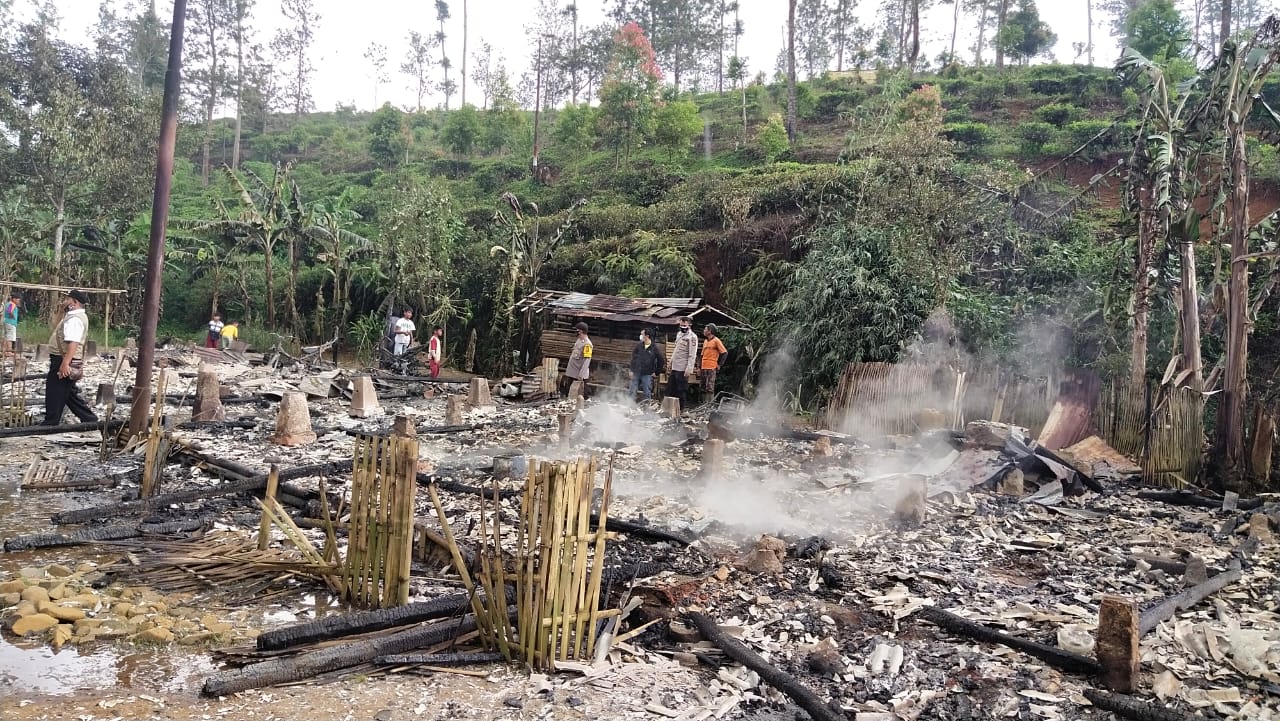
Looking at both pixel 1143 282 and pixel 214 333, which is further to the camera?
pixel 214 333

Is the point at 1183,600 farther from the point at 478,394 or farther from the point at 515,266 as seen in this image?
the point at 515,266

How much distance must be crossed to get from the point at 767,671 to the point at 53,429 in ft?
28.7

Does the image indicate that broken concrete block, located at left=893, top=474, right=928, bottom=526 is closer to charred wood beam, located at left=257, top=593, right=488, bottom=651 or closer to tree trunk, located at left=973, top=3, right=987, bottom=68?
charred wood beam, located at left=257, top=593, right=488, bottom=651

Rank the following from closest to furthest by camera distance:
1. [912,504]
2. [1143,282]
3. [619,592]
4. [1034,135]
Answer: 1. [619,592]
2. [912,504]
3. [1143,282]
4. [1034,135]

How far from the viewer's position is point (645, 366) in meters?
13.5

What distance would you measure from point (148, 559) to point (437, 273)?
608 inches

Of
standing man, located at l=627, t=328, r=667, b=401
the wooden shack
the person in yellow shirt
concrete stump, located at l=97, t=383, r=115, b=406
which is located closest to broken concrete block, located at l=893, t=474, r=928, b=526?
standing man, located at l=627, t=328, r=667, b=401

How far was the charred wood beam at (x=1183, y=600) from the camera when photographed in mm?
4664

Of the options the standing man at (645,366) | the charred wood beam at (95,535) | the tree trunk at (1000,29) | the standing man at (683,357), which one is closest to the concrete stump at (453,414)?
the standing man at (645,366)

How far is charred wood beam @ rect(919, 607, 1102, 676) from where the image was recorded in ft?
13.7

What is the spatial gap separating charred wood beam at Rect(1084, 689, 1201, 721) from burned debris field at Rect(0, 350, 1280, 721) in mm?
16

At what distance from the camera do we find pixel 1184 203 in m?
10.5

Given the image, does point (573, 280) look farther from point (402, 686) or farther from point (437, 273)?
point (402, 686)

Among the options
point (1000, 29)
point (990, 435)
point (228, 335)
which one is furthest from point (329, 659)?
point (1000, 29)
